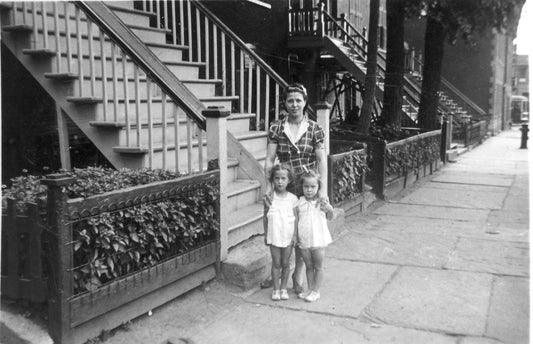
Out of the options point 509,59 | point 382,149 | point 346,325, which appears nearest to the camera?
point 346,325

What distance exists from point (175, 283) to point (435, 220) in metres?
4.67

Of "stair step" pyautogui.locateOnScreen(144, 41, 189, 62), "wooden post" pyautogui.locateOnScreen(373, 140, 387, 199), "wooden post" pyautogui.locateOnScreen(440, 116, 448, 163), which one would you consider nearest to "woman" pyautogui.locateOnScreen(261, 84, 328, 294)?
"stair step" pyautogui.locateOnScreen(144, 41, 189, 62)

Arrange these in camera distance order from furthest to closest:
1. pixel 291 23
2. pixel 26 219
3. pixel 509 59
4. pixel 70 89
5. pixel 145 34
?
pixel 509 59
pixel 291 23
pixel 145 34
pixel 70 89
pixel 26 219

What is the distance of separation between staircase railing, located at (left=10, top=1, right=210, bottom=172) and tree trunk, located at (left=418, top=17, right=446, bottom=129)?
8755 mm

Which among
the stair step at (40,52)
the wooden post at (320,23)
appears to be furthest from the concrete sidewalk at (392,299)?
the wooden post at (320,23)

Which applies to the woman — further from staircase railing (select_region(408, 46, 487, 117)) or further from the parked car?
the parked car

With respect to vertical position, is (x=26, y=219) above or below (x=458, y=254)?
above

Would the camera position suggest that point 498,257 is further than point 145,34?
No

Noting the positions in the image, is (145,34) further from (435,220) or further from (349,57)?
(349,57)

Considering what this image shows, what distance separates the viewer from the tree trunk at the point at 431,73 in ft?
44.0

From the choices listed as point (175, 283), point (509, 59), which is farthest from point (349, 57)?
point (509, 59)

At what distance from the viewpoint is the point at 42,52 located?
571 centimetres

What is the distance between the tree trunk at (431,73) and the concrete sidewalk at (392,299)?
6.32 meters

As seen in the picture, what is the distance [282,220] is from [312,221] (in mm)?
240
